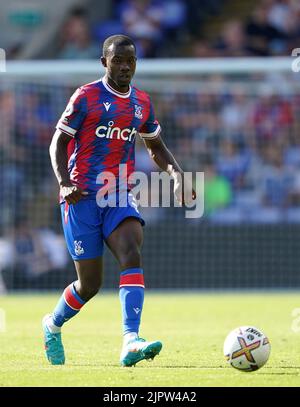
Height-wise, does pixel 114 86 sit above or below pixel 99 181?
above

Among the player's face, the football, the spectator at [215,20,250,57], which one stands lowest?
the football

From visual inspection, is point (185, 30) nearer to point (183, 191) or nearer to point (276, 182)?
point (276, 182)

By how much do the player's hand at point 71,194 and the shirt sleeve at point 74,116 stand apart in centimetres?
54

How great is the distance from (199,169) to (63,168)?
10916 mm

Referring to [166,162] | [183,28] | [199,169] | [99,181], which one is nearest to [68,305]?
[99,181]

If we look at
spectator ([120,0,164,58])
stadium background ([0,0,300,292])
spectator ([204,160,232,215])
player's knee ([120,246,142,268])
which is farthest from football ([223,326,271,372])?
spectator ([120,0,164,58])

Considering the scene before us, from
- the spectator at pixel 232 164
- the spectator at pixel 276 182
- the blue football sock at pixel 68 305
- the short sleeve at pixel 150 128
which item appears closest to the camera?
the blue football sock at pixel 68 305

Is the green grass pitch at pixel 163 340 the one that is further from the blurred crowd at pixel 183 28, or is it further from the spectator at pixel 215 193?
the blurred crowd at pixel 183 28

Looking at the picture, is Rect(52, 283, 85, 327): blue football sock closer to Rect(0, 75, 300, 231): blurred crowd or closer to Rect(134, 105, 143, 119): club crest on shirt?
Rect(134, 105, 143, 119): club crest on shirt

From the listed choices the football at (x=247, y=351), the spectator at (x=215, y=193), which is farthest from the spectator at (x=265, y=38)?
the football at (x=247, y=351)

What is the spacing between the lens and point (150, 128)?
9.06 meters

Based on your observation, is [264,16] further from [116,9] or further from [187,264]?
[187,264]

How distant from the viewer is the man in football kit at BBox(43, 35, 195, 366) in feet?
27.1

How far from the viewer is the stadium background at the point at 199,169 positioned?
60.6ft
